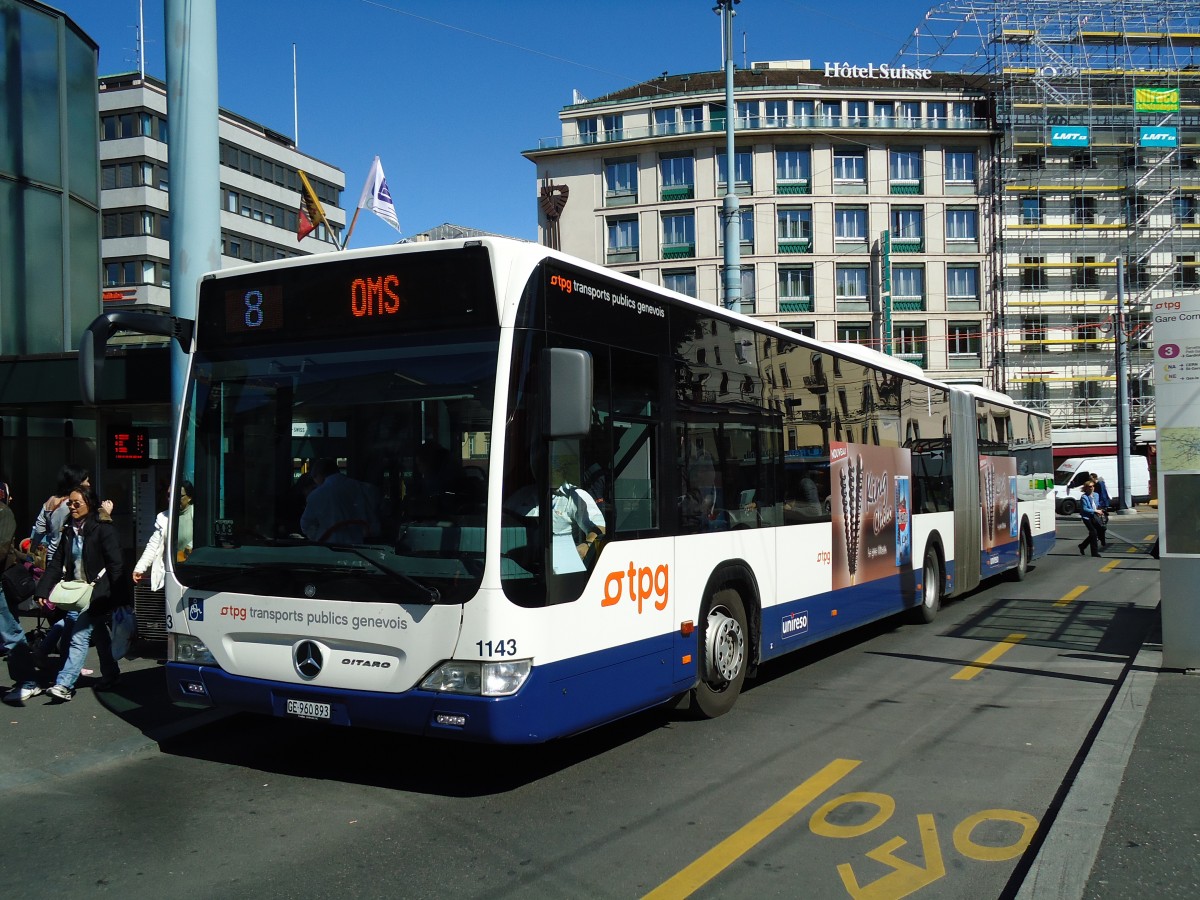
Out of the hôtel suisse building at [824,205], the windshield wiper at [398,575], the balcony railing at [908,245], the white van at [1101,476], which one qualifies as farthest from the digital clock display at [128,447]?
the balcony railing at [908,245]

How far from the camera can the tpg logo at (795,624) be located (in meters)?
9.31

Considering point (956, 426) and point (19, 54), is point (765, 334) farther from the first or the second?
point (19, 54)

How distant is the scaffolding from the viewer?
64.3 meters

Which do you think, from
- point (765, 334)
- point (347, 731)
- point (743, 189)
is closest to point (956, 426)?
point (765, 334)

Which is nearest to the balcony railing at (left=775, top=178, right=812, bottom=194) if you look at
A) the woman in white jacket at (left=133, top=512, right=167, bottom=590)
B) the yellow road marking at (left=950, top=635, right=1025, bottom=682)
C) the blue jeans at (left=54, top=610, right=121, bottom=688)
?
the yellow road marking at (left=950, top=635, right=1025, bottom=682)

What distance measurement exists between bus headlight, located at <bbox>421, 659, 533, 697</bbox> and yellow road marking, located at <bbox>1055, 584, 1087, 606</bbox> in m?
11.7

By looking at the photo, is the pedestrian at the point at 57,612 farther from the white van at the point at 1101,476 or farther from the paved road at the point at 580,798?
the white van at the point at 1101,476

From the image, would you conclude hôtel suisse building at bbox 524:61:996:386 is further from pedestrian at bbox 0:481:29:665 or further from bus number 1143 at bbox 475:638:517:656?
bus number 1143 at bbox 475:638:517:656

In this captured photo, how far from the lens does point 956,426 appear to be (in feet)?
50.4

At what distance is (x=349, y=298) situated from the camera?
6461 millimetres

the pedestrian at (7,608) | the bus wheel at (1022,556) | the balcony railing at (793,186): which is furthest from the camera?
the balcony railing at (793,186)

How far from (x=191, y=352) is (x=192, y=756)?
2.66 metres

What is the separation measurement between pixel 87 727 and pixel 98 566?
1317 millimetres

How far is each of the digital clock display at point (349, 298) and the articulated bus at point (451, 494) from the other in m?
0.01
